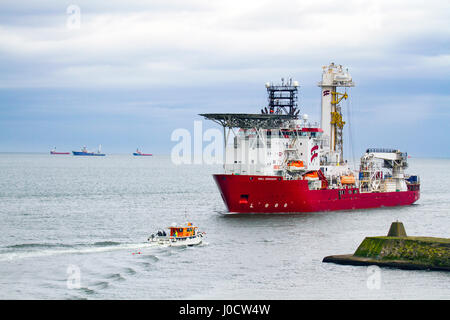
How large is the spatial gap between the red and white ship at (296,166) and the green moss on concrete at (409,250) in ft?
65.7

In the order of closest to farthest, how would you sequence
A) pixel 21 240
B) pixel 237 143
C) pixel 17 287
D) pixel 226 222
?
pixel 17 287, pixel 21 240, pixel 226 222, pixel 237 143

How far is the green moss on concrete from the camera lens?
121ft

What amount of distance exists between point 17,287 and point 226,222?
2565cm

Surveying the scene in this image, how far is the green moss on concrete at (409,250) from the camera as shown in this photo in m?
36.8

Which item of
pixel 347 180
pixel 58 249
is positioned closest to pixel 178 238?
pixel 58 249

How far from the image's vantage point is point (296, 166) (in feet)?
208

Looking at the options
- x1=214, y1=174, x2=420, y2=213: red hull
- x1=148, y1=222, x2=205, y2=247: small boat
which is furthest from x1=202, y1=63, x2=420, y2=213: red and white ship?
x1=148, y1=222, x2=205, y2=247: small boat

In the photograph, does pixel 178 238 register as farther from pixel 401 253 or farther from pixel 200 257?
pixel 401 253

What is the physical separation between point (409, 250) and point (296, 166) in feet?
86.1

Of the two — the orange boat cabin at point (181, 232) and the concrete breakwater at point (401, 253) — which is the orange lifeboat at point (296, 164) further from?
the concrete breakwater at point (401, 253)
